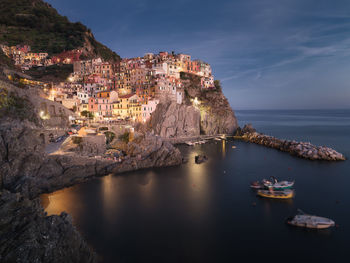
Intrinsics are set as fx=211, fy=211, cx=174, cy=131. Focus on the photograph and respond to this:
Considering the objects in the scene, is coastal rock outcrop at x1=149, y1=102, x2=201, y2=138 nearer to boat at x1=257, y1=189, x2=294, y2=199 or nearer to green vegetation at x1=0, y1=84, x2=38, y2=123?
green vegetation at x1=0, y1=84, x2=38, y2=123

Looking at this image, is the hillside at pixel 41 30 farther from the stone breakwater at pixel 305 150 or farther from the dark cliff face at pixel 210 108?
the stone breakwater at pixel 305 150

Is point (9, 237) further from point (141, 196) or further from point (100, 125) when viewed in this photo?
point (100, 125)

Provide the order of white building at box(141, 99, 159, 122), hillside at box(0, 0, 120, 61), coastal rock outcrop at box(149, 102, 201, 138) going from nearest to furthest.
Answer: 1. white building at box(141, 99, 159, 122)
2. coastal rock outcrop at box(149, 102, 201, 138)
3. hillside at box(0, 0, 120, 61)

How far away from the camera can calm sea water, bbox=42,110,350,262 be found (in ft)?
44.8

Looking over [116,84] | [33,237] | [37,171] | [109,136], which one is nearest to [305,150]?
[109,136]

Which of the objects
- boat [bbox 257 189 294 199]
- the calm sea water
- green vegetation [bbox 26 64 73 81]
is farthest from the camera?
green vegetation [bbox 26 64 73 81]

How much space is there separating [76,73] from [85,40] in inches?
1195

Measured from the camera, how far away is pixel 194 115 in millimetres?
54062

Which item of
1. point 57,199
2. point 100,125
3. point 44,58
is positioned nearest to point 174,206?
point 57,199

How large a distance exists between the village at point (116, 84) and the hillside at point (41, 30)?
A: 5.88 meters

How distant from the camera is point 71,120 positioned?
37062 mm

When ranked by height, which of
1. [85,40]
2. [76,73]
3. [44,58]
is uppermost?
[85,40]

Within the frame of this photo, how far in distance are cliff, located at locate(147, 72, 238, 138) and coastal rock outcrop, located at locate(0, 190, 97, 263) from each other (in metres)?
35.8

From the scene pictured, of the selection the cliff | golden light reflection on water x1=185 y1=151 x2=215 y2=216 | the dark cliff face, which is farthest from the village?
golden light reflection on water x1=185 y1=151 x2=215 y2=216
